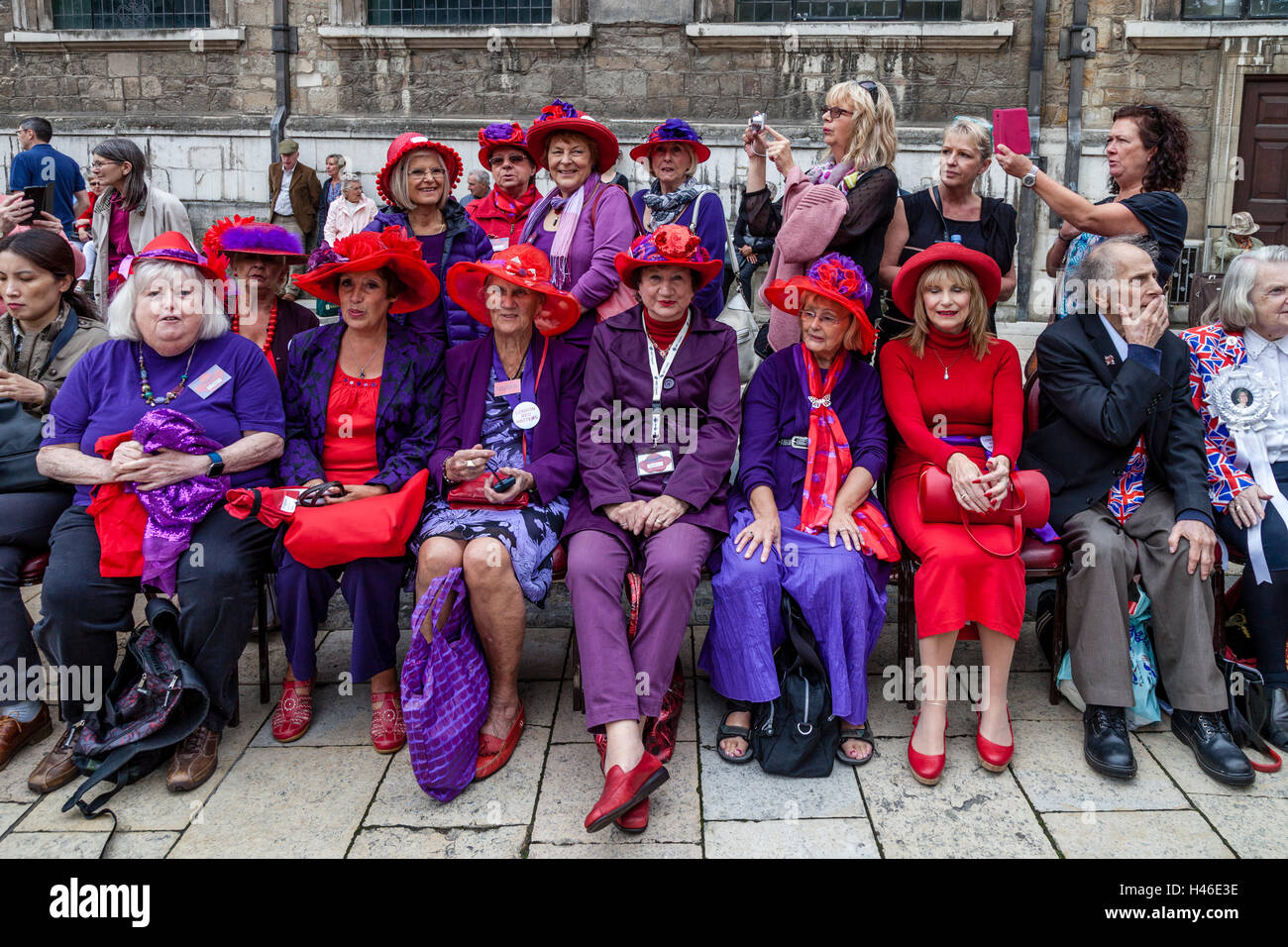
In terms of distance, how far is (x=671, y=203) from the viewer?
181 inches

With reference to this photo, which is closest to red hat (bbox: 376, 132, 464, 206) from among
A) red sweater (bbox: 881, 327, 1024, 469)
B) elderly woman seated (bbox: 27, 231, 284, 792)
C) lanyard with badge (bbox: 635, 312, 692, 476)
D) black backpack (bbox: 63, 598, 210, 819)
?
elderly woman seated (bbox: 27, 231, 284, 792)

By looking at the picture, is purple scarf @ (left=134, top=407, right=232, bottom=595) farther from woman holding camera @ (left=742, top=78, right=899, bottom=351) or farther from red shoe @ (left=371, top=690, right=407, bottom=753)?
woman holding camera @ (left=742, top=78, right=899, bottom=351)

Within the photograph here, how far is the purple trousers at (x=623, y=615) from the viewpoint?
10.4 ft

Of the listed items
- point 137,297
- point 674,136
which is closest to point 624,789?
point 137,297

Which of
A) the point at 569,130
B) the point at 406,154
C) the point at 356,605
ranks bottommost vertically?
the point at 356,605

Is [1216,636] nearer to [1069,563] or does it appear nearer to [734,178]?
[1069,563]

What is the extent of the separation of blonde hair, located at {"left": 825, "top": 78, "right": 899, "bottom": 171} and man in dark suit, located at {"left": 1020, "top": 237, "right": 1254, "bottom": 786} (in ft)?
3.23

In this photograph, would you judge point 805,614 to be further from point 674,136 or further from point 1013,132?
point 674,136

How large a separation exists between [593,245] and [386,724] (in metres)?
2.20

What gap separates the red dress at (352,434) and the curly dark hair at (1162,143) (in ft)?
11.1

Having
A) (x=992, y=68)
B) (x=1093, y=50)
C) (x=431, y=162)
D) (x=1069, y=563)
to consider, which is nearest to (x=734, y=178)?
(x=992, y=68)

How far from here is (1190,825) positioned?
293cm

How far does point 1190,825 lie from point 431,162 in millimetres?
3905

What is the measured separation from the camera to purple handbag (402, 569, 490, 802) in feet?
9.99
